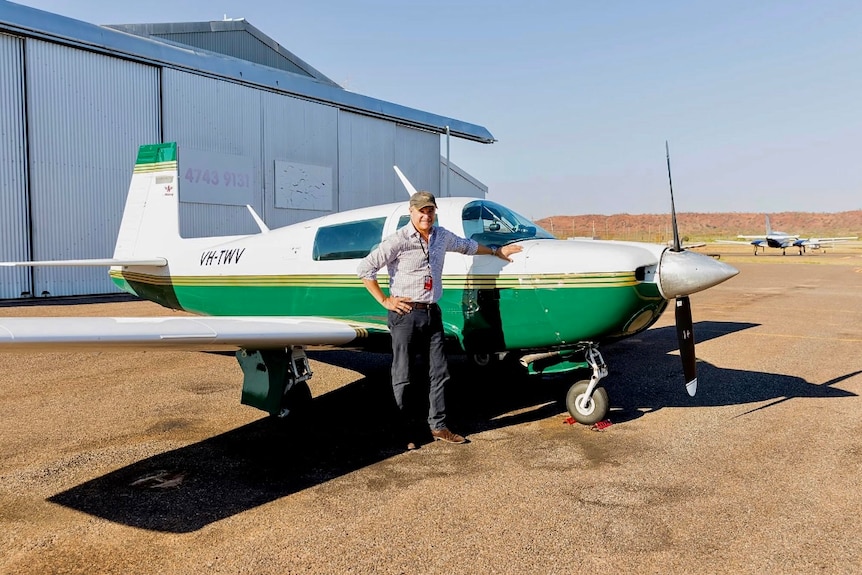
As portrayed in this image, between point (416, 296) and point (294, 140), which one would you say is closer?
point (416, 296)

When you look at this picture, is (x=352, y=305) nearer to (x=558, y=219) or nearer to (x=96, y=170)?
(x=96, y=170)

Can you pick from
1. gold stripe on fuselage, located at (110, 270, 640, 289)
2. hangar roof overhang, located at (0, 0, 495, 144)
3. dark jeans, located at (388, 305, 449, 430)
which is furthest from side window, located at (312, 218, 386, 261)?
hangar roof overhang, located at (0, 0, 495, 144)

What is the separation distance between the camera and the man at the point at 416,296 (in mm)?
4824

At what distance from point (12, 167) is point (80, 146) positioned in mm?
1883

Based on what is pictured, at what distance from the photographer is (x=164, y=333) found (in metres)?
4.06

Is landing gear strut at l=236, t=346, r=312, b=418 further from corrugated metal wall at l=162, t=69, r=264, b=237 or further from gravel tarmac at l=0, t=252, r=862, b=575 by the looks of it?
corrugated metal wall at l=162, t=69, r=264, b=237

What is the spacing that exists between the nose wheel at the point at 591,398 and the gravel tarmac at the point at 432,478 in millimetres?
227

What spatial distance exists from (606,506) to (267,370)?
2.97 metres

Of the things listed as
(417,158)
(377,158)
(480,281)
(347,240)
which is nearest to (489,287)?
(480,281)

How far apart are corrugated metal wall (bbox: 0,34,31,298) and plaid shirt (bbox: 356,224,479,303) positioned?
15.2 metres

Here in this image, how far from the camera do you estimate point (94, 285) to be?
59.1 ft

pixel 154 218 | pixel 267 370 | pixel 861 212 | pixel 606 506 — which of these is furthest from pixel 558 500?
pixel 861 212

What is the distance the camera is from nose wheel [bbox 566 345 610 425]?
5297mm

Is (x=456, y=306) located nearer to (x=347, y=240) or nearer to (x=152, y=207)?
(x=347, y=240)
